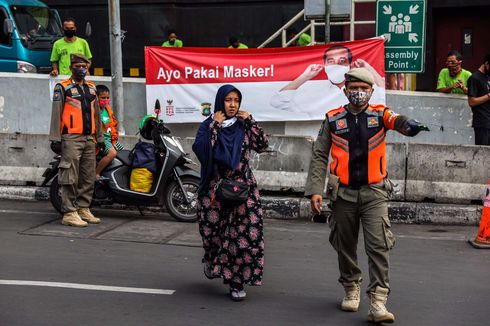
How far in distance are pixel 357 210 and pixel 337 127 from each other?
597 millimetres

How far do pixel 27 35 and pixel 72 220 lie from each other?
34.3ft

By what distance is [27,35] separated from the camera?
1908 centimetres

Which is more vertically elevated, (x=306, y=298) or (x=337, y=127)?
(x=337, y=127)

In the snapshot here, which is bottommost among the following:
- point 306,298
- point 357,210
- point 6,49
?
point 306,298

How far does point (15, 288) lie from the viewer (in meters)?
6.90

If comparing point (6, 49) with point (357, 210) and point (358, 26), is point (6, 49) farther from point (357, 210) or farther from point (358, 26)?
point (357, 210)

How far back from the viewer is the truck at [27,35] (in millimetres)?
18594

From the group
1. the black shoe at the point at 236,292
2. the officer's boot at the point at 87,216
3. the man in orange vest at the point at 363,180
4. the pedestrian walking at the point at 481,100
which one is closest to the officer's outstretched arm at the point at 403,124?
the man in orange vest at the point at 363,180

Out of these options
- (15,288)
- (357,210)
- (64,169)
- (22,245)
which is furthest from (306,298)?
(64,169)

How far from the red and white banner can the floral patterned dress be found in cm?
623

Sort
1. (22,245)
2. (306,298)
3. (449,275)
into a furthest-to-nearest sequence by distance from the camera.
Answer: (22,245) < (449,275) < (306,298)

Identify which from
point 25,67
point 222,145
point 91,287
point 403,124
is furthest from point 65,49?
point 403,124

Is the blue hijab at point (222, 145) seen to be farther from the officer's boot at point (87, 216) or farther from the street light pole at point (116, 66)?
the street light pole at point (116, 66)

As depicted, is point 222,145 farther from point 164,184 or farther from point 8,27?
point 8,27
